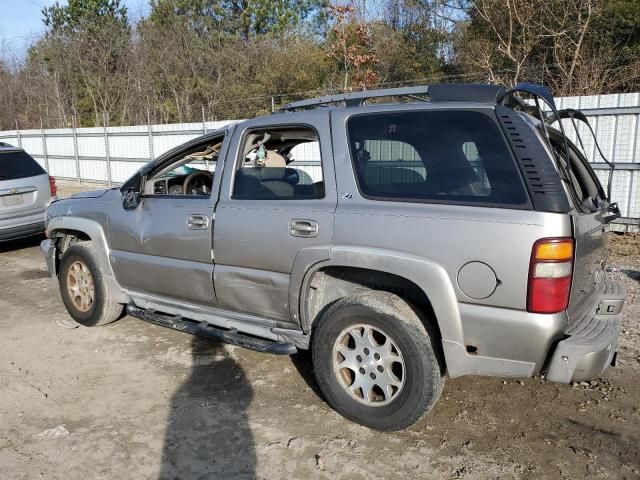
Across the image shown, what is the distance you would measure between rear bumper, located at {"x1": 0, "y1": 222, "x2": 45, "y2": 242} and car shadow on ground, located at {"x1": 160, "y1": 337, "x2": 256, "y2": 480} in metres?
5.08

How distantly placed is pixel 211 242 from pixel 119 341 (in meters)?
1.62

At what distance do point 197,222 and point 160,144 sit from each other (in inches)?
490

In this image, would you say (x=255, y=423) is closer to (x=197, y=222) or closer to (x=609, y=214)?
(x=197, y=222)

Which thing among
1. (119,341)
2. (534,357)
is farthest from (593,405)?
(119,341)

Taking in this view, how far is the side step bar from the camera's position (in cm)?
374

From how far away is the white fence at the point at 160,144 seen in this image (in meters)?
8.55

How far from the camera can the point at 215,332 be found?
409 cm

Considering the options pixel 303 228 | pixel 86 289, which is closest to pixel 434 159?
pixel 303 228

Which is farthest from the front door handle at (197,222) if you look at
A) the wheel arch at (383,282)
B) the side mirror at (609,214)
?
the side mirror at (609,214)

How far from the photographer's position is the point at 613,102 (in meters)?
8.59

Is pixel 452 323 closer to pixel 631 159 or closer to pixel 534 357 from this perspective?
pixel 534 357

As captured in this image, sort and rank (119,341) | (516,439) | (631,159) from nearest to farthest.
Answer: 1. (516,439)
2. (119,341)
3. (631,159)

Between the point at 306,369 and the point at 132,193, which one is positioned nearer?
the point at 306,369

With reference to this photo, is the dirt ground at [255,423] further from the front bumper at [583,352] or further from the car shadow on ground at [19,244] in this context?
the car shadow on ground at [19,244]
